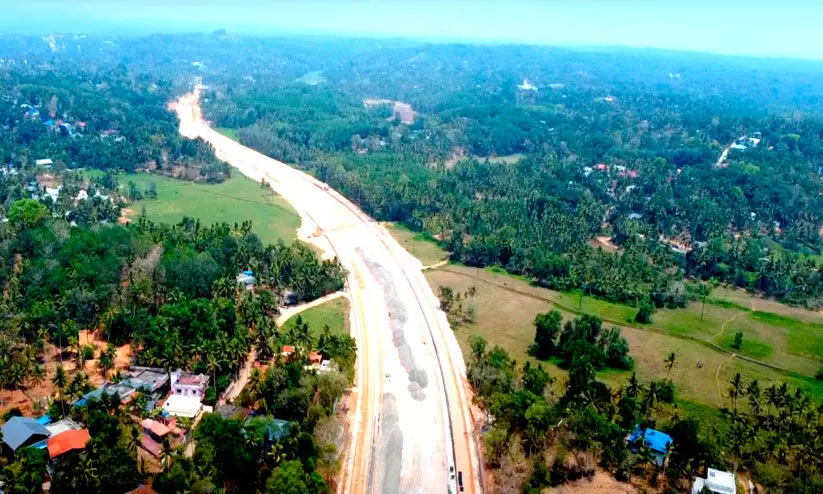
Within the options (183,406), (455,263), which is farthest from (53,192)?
(183,406)

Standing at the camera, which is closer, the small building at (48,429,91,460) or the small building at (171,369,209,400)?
the small building at (48,429,91,460)

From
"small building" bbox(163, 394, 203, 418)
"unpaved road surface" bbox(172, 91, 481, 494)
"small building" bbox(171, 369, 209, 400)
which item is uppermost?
"small building" bbox(171, 369, 209, 400)

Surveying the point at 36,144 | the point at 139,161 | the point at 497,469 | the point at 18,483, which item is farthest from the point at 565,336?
the point at 36,144

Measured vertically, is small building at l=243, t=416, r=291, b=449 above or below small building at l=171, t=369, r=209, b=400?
above

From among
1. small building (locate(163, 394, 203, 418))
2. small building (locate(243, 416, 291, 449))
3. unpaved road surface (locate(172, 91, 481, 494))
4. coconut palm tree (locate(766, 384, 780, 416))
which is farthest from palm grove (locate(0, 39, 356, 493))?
coconut palm tree (locate(766, 384, 780, 416))

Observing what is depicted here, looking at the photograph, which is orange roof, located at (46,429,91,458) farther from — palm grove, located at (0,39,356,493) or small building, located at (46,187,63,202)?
small building, located at (46,187,63,202)

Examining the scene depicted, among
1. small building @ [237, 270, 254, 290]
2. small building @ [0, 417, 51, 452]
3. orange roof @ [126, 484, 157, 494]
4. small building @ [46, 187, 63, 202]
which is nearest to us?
orange roof @ [126, 484, 157, 494]

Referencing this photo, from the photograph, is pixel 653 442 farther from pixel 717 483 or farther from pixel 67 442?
pixel 67 442

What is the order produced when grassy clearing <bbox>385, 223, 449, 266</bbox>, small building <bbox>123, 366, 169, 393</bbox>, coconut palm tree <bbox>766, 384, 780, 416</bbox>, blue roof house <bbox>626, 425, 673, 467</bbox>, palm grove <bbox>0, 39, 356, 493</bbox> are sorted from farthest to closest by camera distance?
grassy clearing <bbox>385, 223, 449, 266</bbox> < coconut palm tree <bbox>766, 384, 780, 416</bbox> < small building <bbox>123, 366, 169, 393</bbox> < blue roof house <bbox>626, 425, 673, 467</bbox> < palm grove <bbox>0, 39, 356, 493</bbox>
